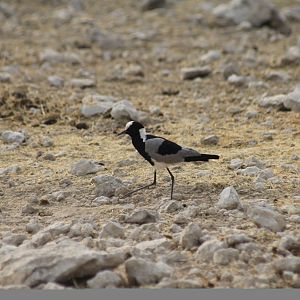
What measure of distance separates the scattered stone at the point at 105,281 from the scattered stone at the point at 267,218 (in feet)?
3.82

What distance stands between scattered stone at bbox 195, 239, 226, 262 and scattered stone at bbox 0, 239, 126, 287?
0.45m

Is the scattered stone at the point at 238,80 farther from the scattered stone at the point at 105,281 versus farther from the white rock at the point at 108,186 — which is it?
the scattered stone at the point at 105,281

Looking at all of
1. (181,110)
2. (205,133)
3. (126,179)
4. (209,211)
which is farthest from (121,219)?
(181,110)

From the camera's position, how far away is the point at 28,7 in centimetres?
1599

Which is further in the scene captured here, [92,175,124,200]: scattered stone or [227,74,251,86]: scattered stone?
[227,74,251,86]: scattered stone

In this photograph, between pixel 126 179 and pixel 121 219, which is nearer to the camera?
pixel 121 219

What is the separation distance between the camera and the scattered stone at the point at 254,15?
14.1 m

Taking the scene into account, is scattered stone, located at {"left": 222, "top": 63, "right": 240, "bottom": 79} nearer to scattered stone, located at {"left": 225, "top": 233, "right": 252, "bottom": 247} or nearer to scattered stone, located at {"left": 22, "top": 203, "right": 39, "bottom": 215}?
scattered stone, located at {"left": 22, "top": 203, "right": 39, "bottom": 215}

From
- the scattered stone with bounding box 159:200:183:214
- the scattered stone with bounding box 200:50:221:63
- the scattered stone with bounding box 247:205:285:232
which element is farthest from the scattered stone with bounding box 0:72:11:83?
the scattered stone with bounding box 247:205:285:232

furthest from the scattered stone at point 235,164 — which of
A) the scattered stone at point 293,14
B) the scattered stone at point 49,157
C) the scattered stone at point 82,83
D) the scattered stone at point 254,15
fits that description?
the scattered stone at point 293,14

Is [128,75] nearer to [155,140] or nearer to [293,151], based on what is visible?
[293,151]

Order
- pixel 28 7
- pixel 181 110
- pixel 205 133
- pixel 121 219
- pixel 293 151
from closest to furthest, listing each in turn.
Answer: pixel 121 219 → pixel 293 151 → pixel 205 133 → pixel 181 110 → pixel 28 7

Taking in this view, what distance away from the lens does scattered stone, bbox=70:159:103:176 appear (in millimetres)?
6654

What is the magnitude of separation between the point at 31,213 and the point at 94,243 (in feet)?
3.12
